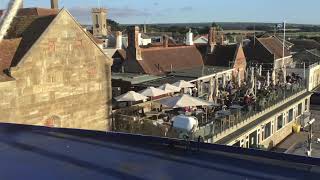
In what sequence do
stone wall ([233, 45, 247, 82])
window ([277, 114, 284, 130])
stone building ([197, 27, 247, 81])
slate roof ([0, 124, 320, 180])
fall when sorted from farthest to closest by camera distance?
stone building ([197, 27, 247, 81]) < stone wall ([233, 45, 247, 82]) < window ([277, 114, 284, 130]) < slate roof ([0, 124, 320, 180])

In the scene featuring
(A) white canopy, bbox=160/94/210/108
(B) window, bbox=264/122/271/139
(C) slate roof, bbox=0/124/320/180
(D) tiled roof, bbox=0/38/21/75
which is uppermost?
(D) tiled roof, bbox=0/38/21/75

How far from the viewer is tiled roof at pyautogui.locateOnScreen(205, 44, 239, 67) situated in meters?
49.2

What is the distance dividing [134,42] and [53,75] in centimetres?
2044

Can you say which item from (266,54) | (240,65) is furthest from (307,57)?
(240,65)

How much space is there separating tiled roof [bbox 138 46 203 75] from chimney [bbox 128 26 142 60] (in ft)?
2.49

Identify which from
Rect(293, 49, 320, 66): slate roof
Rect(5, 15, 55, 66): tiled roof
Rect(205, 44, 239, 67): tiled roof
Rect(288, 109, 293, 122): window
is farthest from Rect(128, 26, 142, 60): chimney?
Rect(293, 49, 320, 66): slate roof

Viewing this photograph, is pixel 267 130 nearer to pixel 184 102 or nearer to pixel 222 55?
pixel 184 102

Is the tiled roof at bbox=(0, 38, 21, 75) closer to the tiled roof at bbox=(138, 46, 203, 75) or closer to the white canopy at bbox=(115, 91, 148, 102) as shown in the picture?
the white canopy at bbox=(115, 91, 148, 102)

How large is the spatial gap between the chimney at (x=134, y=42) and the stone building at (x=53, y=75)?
54.7 feet

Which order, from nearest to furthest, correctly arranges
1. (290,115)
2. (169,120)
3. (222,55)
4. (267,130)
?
1. (169,120)
2. (267,130)
3. (290,115)
4. (222,55)

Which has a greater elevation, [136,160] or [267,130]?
[136,160]

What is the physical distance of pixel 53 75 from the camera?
20703 millimetres

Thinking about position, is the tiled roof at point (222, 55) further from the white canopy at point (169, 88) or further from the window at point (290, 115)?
the white canopy at point (169, 88)

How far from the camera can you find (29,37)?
803 inches
